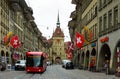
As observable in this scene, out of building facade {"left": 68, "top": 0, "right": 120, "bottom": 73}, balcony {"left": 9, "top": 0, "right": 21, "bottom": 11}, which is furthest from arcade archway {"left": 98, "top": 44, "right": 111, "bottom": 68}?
balcony {"left": 9, "top": 0, "right": 21, "bottom": 11}

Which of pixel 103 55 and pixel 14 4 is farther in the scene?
pixel 14 4

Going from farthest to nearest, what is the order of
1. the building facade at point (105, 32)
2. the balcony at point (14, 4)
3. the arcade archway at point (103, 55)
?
the balcony at point (14, 4)
the arcade archway at point (103, 55)
the building facade at point (105, 32)

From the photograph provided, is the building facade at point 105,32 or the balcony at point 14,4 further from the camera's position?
the balcony at point 14,4

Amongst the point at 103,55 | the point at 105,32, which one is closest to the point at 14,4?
the point at 103,55

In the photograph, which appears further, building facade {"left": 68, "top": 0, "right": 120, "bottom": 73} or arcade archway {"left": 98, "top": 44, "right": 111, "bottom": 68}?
arcade archway {"left": 98, "top": 44, "right": 111, "bottom": 68}

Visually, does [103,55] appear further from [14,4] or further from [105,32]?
[14,4]

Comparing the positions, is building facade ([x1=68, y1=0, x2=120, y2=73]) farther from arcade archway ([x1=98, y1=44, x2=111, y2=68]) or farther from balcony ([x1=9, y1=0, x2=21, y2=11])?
balcony ([x1=9, y1=0, x2=21, y2=11])

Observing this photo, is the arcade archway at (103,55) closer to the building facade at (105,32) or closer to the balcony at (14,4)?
the building facade at (105,32)

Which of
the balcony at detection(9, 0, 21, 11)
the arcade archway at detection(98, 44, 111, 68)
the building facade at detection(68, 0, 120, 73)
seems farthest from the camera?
the balcony at detection(9, 0, 21, 11)

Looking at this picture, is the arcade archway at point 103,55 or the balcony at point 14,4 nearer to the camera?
the arcade archway at point 103,55

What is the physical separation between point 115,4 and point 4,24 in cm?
3439

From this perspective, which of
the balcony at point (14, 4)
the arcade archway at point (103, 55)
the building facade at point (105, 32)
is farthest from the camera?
the balcony at point (14, 4)

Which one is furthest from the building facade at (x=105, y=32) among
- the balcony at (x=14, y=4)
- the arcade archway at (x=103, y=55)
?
the balcony at (x=14, y=4)

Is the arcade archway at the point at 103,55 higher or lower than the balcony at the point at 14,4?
lower
